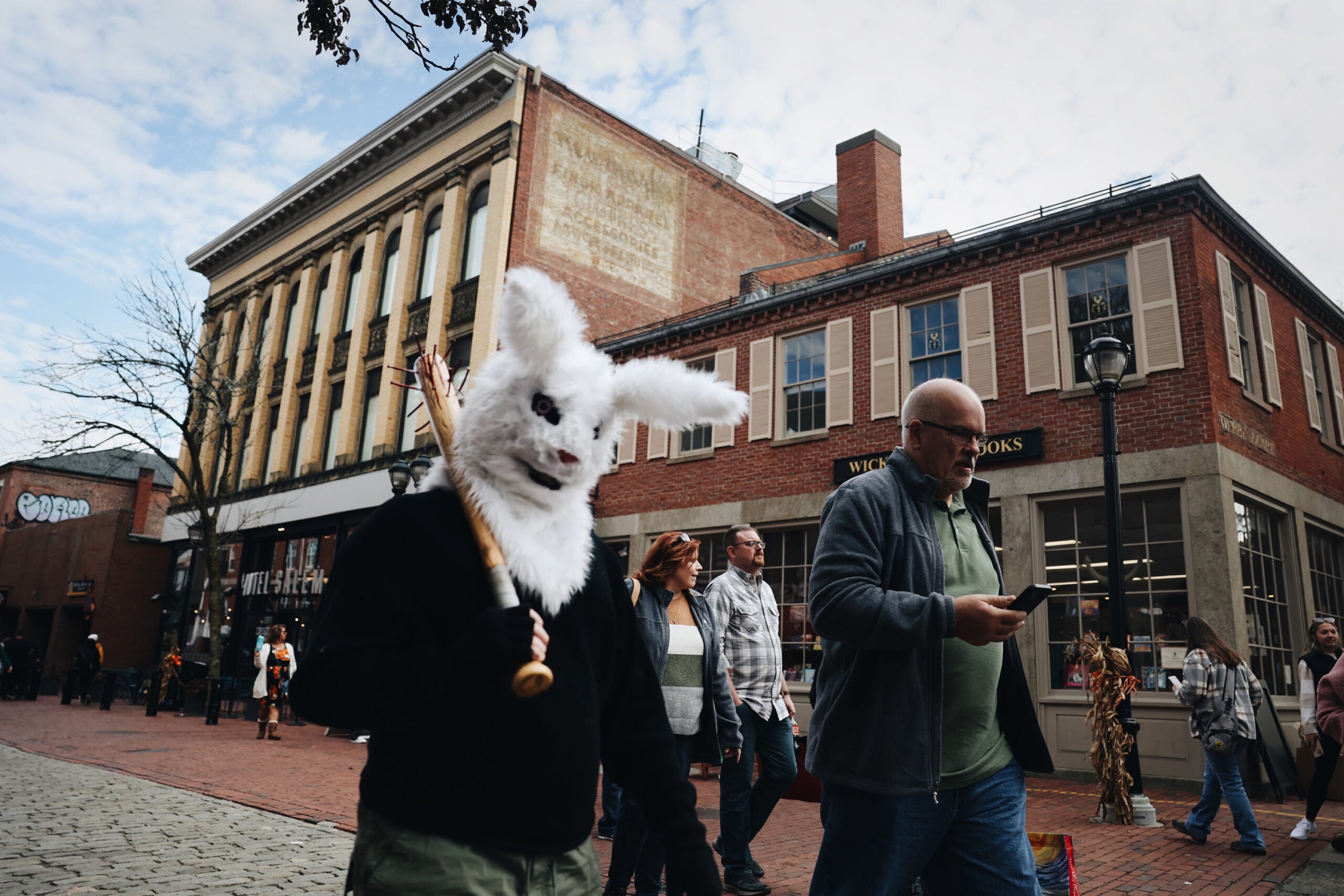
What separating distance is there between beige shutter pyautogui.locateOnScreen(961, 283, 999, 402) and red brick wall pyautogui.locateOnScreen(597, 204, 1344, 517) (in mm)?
102

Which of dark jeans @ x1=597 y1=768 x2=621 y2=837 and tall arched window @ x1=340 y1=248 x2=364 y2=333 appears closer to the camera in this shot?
dark jeans @ x1=597 y1=768 x2=621 y2=837

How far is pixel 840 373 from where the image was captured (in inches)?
608

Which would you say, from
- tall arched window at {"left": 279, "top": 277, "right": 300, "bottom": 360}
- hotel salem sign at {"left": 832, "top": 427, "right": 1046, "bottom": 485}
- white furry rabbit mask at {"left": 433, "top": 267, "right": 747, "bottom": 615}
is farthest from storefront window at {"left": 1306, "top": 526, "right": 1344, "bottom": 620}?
tall arched window at {"left": 279, "top": 277, "right": 300, "bottom": 360}

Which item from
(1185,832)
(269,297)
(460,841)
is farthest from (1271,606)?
(269,297)

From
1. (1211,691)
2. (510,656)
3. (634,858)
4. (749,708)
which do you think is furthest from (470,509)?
(1211,691)

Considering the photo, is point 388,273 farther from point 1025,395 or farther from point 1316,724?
point 1316,724

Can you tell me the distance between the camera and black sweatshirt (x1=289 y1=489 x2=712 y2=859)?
5.61ft

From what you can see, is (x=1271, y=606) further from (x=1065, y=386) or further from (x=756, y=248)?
(x=756, y=248)

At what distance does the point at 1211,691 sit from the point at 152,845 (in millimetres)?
7968

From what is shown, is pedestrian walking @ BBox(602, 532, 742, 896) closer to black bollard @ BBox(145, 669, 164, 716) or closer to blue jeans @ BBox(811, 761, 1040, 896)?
blue jeans @ BBox(811, 761, 1040, 896)

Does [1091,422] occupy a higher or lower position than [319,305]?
lower

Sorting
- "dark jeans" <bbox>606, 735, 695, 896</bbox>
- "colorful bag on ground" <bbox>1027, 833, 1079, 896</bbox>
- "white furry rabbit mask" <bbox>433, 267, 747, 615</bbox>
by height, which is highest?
"white furry rabbit mask" <bbox>433, 267, 747, 615</bbox>

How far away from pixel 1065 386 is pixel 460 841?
12.6m

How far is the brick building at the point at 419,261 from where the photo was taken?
21984 millimetres
